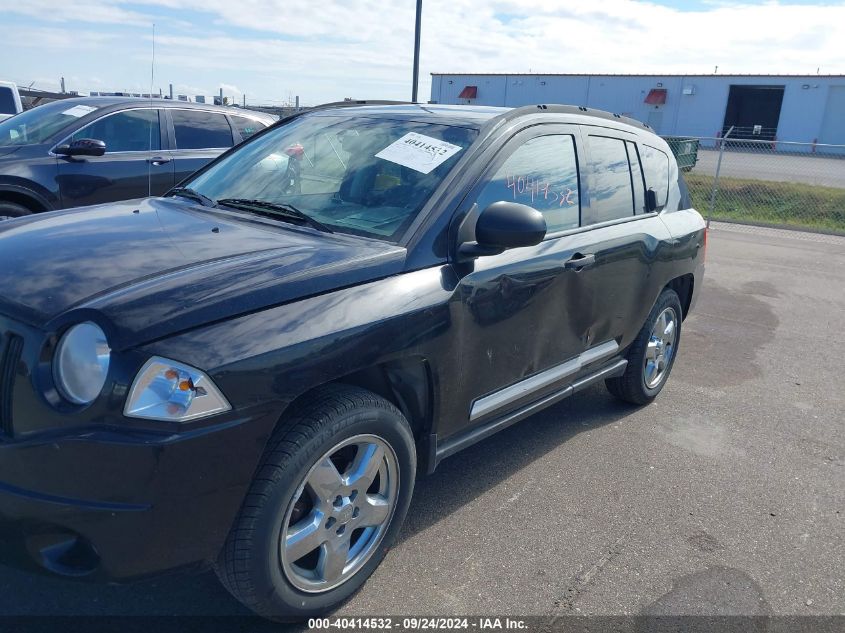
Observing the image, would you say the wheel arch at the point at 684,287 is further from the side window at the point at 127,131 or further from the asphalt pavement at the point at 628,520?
the side window at the point at 127,131

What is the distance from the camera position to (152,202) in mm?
3645

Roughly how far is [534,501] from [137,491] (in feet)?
6.83

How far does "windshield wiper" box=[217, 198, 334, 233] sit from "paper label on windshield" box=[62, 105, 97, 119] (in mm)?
4371

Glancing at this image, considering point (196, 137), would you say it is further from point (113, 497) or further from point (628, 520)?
point (113, 497)

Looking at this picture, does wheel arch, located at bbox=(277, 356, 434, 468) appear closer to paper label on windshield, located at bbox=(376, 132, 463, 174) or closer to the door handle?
paper label on windshield, located at bbox=(376, 132, 463, 174)

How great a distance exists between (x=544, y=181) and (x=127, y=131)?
5.19 metres

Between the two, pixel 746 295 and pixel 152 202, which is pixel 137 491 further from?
pixel 746 295

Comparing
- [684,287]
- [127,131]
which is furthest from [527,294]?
[127,131]

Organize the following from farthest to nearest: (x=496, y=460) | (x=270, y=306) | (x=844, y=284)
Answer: (x=844, y=284) < (x=496, y=460) < (x=270, y=306)

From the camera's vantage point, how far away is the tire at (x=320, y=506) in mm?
2312

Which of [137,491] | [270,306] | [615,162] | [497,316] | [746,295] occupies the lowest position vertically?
[746,295]

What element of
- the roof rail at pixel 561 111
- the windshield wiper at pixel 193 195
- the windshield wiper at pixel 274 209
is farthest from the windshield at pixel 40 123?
the roof rail at pixel 561 111

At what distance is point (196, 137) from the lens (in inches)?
304

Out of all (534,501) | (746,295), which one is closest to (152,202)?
(534,501)
